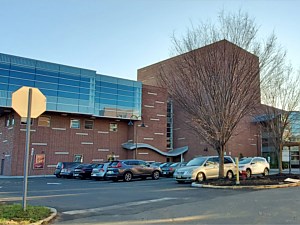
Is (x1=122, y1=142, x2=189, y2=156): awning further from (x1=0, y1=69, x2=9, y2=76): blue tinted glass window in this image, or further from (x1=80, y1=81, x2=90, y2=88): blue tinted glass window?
(x1=0, y1=69, x2=9, y2=76): blue tinted glass window

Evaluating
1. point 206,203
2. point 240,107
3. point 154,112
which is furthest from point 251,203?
point 154,112

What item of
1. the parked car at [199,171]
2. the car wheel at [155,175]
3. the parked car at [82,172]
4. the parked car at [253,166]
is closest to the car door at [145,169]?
the car wheel at [155,175]

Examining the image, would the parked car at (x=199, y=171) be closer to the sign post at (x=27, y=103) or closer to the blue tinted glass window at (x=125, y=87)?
the sign post at (x=27, y=103)

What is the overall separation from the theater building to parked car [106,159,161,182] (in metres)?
8.08

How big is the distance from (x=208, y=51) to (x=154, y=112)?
31042mm

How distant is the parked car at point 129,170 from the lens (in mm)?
23141

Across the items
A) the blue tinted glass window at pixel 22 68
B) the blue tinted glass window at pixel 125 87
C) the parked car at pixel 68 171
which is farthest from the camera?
the blue tinted glass window at pixel 125 87

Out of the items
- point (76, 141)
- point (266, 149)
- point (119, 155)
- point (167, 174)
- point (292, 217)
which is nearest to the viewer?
point (292, 217)

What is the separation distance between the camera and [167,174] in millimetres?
29156

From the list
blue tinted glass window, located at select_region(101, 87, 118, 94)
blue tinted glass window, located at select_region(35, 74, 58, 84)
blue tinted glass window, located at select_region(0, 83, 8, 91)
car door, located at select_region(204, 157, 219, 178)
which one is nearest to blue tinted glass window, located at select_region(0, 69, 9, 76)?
blue tinted glass window, located at select_region(0, 83, 8, 91)

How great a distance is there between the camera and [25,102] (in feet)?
26.9

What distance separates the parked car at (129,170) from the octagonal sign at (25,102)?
15327 millimetres

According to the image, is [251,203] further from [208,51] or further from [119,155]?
[119,155]

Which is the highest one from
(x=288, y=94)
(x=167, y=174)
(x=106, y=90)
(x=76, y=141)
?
(x=106, y=90)
